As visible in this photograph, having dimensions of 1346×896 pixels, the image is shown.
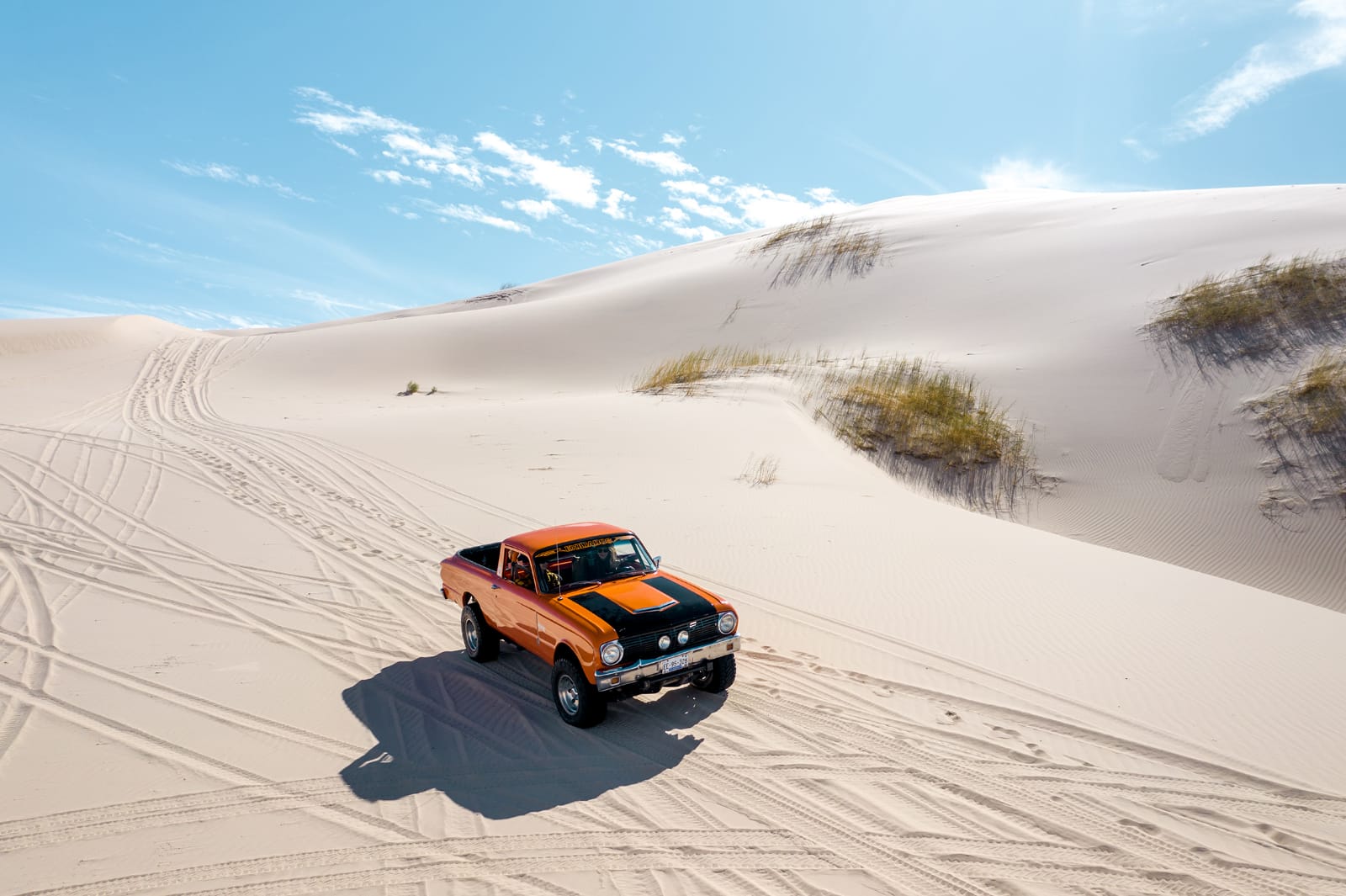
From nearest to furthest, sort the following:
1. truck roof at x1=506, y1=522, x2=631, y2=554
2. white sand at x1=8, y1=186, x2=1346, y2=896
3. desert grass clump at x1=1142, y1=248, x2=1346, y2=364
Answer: white sand at x1=8, y1=186, x2=1346, y2=896
truck roof at x1=506, y1=522, x2=631, y2=554
desert grass clump at x1=1142, y1=248, x2=1346, y2=364

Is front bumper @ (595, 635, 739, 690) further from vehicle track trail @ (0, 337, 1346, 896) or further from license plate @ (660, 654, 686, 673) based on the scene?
vehicle track trail @ (0, 337, 1346, 896)

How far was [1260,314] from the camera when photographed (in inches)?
649

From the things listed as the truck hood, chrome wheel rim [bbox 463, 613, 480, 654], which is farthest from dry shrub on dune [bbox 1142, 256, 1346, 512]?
chrome wheel rim [bbox 463, 613, 480, 654]

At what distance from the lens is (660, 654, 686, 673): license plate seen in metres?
5.70

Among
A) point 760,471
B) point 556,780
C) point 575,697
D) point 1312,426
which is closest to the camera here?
point 556,780

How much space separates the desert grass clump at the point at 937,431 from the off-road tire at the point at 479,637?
10525 millimetres

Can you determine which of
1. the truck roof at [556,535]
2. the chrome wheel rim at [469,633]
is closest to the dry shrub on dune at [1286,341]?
the truck roof at [556,535]

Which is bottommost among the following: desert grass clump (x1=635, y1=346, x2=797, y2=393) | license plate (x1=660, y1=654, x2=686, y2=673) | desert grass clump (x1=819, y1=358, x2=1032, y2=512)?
license plate (x1=660, y1=654, x2=686, y2=673)

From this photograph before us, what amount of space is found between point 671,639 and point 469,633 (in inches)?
99.8

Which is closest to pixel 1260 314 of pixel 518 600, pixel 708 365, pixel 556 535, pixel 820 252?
pixel 708 365

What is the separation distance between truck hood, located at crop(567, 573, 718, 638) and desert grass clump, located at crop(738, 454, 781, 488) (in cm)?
695

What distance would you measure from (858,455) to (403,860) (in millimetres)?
13186

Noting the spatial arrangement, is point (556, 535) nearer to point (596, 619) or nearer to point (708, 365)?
point (596, 619)

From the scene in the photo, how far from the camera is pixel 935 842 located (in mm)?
4469
